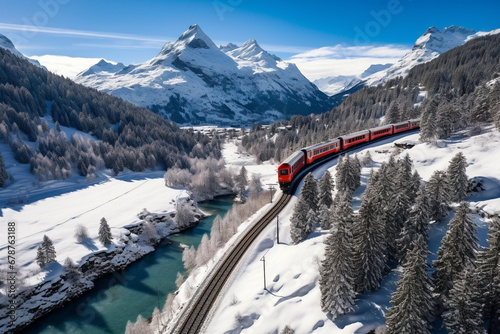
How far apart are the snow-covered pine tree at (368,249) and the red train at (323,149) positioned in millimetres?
26684

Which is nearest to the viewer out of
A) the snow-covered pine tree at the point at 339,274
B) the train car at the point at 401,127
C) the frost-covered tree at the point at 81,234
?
the snow-covered pine tree at the point at 339,274

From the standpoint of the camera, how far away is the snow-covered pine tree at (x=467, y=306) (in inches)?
818

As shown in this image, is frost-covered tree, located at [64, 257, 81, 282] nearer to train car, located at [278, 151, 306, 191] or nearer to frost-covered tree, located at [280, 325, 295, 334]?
train car, located at [278, 151, 306, 191]

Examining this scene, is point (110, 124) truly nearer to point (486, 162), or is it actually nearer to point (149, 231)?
point (149, 231)

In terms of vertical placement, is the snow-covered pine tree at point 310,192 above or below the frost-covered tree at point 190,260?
above

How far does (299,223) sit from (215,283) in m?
15.1

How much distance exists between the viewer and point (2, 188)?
84.4 m

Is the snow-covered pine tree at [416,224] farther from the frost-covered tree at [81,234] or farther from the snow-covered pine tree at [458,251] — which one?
the frost-covered tree at [81,234]

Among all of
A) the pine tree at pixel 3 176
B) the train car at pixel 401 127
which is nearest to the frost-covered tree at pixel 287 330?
the train car at pixel 401 127

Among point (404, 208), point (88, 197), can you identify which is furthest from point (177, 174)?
point (404, 208)

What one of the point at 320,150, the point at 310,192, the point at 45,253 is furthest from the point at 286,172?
the point at 45,253

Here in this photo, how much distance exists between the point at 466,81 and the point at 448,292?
6822 inches

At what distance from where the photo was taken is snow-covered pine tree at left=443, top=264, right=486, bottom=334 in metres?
20.8

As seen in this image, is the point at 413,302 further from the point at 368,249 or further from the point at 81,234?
the point at 81,234
